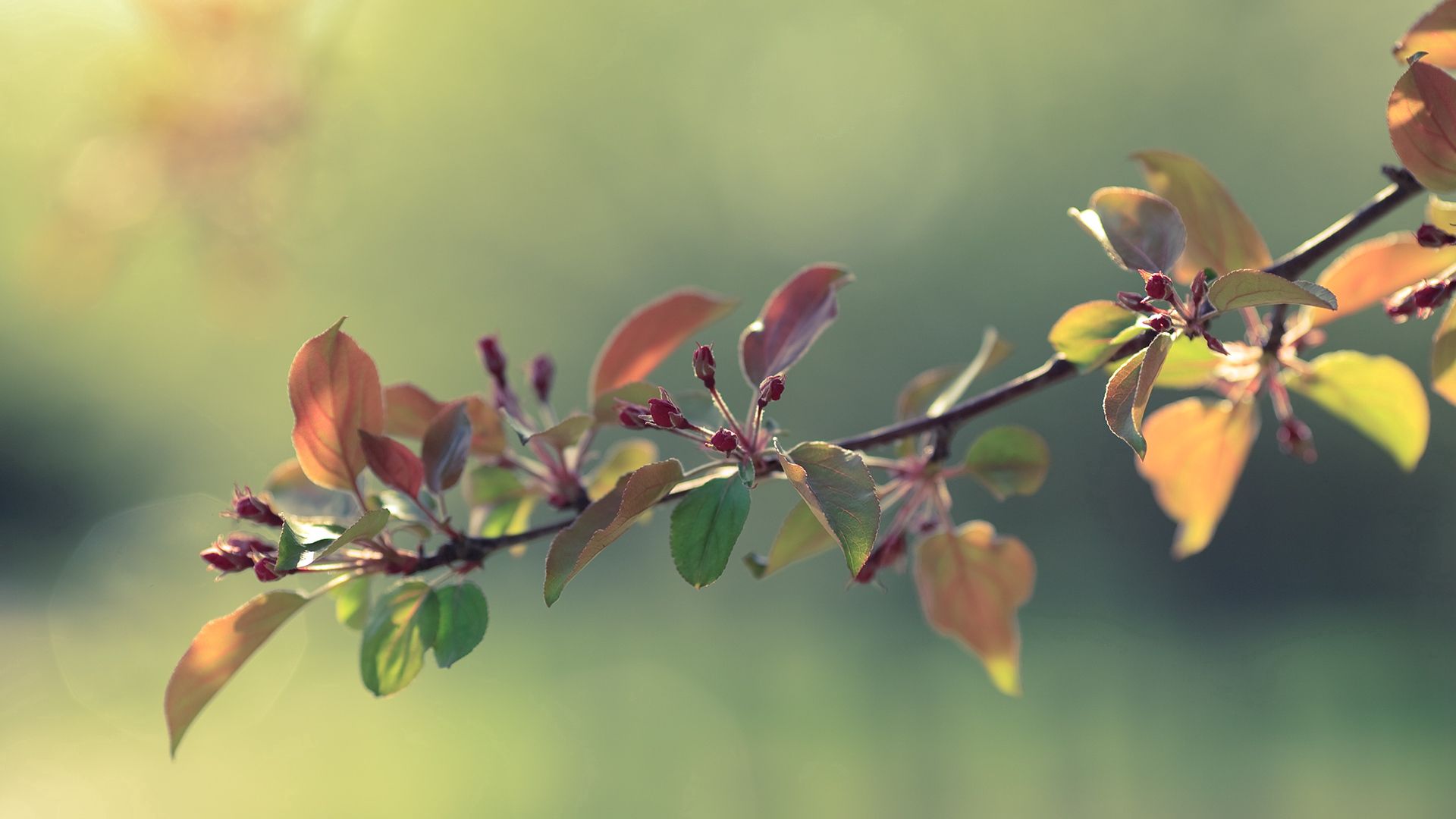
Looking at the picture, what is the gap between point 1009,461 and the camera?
292 millimetres

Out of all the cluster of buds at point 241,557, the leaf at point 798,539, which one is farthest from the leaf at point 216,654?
the leaf at point 798,539

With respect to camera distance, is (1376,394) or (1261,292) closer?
(1261,292)

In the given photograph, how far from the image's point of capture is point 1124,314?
231mm

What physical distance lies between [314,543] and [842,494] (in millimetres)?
112

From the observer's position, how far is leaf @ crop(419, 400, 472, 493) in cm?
26

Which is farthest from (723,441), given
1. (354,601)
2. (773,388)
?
(354,601)

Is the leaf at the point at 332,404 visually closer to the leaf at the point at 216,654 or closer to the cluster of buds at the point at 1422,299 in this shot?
the leaf at the point at 216,654

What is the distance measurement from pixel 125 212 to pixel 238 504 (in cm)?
99

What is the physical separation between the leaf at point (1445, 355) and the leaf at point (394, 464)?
0.80ft

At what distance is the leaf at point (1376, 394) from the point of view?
12.0 inches

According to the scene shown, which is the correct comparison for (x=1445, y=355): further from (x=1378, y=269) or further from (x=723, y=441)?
(x=723, y=441)

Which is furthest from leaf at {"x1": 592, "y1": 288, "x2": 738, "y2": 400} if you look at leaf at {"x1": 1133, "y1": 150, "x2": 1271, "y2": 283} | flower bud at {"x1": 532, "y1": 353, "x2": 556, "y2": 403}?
leaf at {"x1": 1133, "y1": 150, "x2": 1271, "y2": 283}

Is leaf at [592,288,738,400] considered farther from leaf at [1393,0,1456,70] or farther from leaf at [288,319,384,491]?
leaf at [1393,0,1456,70]

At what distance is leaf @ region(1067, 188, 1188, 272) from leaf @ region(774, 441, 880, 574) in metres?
0.08
